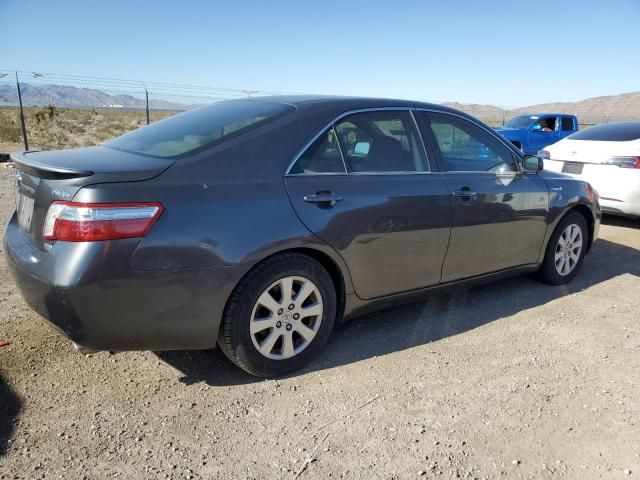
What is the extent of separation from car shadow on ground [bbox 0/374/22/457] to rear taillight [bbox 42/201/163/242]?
90cm

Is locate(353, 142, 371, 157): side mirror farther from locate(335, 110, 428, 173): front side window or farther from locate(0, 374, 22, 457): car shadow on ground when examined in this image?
locate(0, 374, 22, 457): car shadow on ground

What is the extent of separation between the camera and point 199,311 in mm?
2758

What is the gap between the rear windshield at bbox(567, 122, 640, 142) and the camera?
733cm

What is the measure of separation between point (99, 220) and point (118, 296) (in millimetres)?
370

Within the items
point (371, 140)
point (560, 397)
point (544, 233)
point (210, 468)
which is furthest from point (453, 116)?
point (210, 468)

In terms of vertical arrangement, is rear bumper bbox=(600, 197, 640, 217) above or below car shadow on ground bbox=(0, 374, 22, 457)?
above

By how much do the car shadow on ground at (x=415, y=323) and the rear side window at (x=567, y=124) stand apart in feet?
45.6

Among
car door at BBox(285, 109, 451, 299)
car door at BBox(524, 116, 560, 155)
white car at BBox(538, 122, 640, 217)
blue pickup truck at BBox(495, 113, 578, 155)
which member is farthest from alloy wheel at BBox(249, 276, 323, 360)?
car door at BBox(524, 116, 560, 155)

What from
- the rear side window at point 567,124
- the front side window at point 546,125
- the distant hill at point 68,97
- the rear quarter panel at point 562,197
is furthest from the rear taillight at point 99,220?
the rear side window at point 567,124

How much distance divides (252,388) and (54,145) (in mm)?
18583

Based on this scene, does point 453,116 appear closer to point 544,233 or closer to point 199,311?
point 544,233

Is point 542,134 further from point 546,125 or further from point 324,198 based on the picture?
point 324,198

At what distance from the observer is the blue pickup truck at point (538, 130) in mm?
17203

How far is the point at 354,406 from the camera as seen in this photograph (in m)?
2.88
